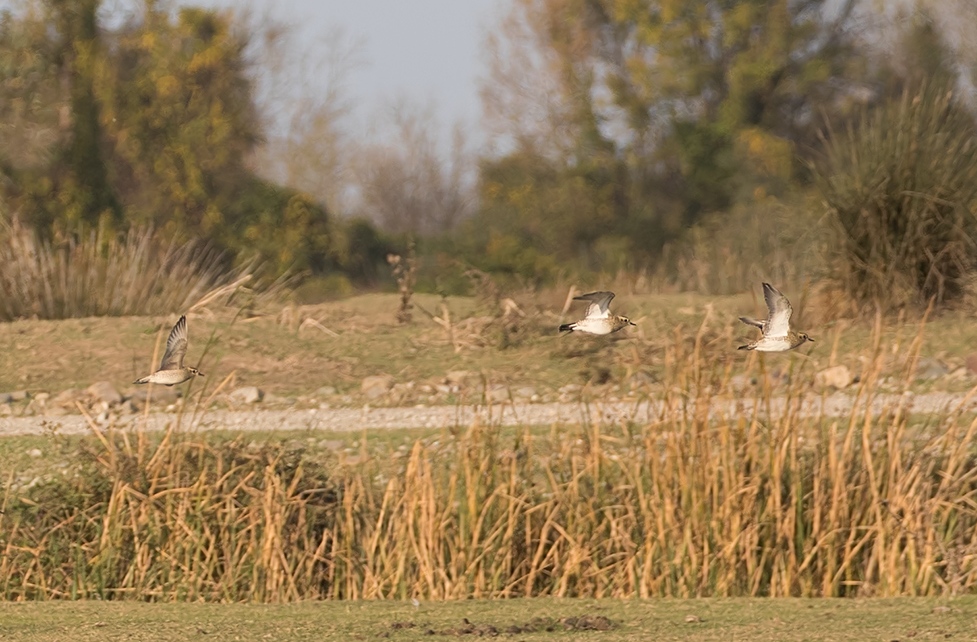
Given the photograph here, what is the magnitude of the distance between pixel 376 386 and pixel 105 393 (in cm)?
177

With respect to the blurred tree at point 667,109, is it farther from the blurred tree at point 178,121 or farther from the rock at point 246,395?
the rock at point 246,395

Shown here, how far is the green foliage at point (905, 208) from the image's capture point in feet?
35.8

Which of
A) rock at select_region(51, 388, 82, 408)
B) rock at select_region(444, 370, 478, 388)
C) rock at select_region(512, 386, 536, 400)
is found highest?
rock at select_region(444, 370, 478, 388)

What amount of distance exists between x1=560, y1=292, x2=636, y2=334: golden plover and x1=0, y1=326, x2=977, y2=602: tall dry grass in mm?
2672

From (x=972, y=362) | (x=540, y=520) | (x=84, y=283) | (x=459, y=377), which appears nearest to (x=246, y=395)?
(x=459, y=377)

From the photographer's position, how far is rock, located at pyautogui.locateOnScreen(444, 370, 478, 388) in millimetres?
10908

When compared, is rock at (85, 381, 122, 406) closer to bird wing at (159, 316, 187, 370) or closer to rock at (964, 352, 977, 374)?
rock at (964, 352, 977, 374)

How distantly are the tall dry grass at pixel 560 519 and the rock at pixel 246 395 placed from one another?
358cm

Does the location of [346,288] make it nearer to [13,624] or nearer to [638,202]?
[638,202]

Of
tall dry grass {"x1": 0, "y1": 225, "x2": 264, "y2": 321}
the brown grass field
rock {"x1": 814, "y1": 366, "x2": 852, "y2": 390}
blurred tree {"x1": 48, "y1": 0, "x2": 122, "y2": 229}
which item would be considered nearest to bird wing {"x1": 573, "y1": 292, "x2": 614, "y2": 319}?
the brown grass field

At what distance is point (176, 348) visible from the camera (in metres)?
4.15

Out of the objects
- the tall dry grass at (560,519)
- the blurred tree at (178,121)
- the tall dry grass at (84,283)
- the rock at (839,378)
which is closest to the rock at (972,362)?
the rock at (839,378)

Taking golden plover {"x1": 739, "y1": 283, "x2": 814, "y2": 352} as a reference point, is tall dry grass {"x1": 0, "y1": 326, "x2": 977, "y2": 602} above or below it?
below

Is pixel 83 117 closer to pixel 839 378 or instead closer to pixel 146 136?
pixel 146 136
